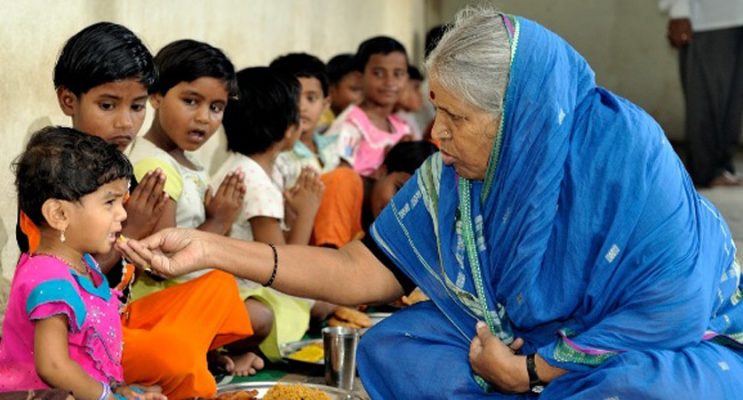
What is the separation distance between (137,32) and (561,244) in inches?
97.2

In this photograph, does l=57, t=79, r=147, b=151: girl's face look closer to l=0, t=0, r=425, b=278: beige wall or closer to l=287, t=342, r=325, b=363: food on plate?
l=0, t=0, r=425, b=278: beige wall

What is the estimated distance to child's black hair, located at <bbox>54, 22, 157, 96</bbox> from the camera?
3357 mm

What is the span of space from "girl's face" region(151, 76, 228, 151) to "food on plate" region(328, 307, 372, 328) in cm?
104

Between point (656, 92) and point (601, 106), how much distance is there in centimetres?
923

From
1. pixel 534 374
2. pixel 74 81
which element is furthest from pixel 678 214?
pixel 74 81

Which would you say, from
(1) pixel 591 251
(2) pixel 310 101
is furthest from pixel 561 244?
(2) pixel 310 101

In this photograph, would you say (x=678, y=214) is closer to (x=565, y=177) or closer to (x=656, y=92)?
(x=565, y=177)

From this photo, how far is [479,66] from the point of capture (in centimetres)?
264

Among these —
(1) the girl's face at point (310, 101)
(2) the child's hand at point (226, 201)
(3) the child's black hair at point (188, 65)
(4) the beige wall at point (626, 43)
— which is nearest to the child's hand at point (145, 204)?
(2) the child's hand at point (226, 201)

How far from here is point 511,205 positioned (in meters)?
2.72

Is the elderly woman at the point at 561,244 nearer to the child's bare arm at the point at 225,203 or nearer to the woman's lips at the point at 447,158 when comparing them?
the woman's lips at the point at 447,158

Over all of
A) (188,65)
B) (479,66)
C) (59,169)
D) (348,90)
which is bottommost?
(348,90)

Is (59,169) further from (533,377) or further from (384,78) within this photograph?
(384,78)

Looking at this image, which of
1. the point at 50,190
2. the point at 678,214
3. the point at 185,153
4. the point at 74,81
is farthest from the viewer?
the point at 185,153
